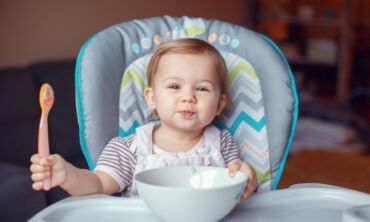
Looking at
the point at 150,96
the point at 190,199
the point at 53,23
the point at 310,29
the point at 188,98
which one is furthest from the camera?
the point at 310,29

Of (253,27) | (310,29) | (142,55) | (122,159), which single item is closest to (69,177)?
(122,159)

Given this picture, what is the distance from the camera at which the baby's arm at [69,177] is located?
3.30ft

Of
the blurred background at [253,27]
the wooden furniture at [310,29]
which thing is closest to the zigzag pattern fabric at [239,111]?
the blurred background at [253,27]

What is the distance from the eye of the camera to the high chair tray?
1.10 m

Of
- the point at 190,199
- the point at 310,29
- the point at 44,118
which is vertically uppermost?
the point at 44,118

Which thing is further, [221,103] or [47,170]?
[221,103]

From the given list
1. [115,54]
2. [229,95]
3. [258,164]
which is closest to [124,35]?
A: [115,54]

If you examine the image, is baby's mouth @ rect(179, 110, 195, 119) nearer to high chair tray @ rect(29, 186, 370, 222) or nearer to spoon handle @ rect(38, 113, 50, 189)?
high chair tray @ rect(29, 186, 370, 222)

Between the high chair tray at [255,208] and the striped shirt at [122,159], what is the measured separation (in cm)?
13

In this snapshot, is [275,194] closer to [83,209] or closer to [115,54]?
[83,209]

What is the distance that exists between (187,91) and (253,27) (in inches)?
134

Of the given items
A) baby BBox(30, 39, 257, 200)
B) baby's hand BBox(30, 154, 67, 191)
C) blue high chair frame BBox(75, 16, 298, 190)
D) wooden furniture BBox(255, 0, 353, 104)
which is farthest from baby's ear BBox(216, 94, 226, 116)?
wooden furniture BBox(255, 0, 353, 104)

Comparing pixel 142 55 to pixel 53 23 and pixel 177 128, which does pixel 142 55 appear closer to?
pixel 177 128

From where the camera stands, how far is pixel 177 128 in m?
1.33
